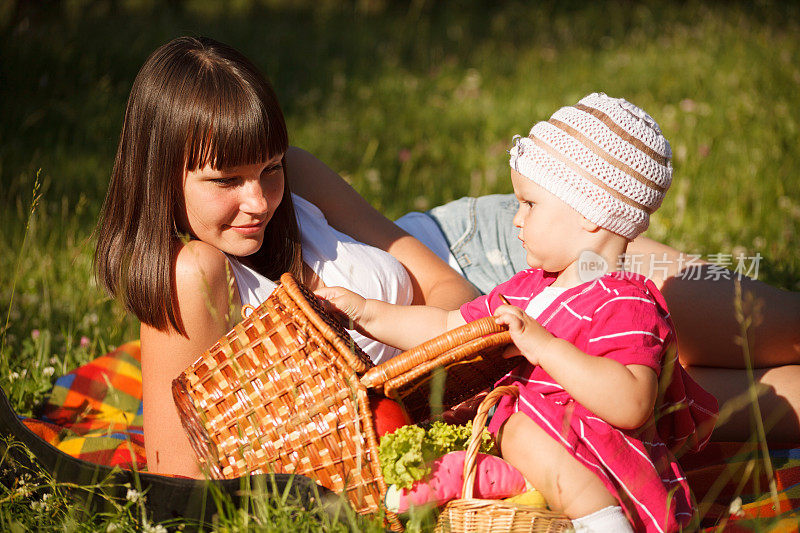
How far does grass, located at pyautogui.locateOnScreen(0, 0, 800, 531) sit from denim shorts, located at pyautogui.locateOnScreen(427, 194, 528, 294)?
4.77 feet

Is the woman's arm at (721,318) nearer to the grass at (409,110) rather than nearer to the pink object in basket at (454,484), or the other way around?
the grass at (409,110)

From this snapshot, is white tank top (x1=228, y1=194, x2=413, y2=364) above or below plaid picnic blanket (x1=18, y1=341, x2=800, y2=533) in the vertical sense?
above

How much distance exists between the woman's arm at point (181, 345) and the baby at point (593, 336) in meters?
0.34

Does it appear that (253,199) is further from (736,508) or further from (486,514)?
(736,508)

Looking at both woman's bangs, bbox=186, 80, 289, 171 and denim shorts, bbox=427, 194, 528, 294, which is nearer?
woman's bangs, bbox=186, 80, 289, 171

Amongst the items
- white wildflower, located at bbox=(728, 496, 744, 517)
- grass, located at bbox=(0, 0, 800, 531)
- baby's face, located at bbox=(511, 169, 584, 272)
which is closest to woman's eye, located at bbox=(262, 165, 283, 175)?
baby's face, located at bbox=(511, 169, 584, 272)

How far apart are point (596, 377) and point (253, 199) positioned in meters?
1.16

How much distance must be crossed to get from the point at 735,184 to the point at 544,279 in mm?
3442

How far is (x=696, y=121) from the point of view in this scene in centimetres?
627

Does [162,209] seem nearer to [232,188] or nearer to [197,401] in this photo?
[232,188]

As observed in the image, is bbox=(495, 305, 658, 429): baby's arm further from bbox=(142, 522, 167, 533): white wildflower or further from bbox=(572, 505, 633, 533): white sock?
bbox=(142, 522, 167, 533): white wildflower

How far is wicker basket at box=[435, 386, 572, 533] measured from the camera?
190cm

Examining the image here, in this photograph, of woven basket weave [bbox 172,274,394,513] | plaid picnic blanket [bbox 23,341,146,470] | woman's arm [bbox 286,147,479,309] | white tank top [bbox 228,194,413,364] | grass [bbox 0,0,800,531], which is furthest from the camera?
grass [bbox 0,0,800,531]

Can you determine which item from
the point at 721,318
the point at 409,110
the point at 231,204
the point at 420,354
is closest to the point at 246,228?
the point at 231,204
